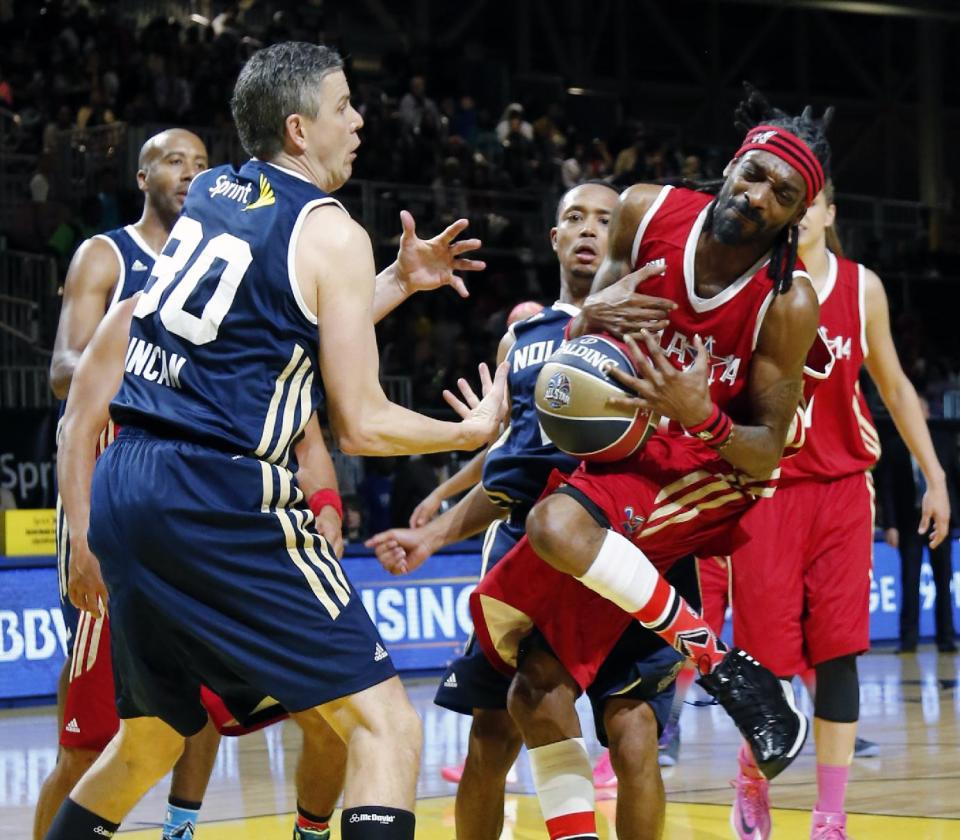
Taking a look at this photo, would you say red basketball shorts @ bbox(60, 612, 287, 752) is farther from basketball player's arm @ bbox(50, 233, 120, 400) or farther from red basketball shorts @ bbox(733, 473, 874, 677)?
red basketball shorts @ bbox(733, 473, 874, 677)

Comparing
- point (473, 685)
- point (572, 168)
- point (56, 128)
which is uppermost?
point (572, 168)

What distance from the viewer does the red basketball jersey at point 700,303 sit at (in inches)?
169

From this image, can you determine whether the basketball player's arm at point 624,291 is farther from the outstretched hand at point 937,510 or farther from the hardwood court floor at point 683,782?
the hardwood court floor at point 683,782

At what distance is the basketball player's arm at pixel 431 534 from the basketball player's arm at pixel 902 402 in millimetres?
1705

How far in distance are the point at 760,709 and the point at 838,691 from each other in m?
1.38

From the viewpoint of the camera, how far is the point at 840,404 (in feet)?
18.6

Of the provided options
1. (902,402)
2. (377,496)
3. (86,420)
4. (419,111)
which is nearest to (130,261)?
(86,420)

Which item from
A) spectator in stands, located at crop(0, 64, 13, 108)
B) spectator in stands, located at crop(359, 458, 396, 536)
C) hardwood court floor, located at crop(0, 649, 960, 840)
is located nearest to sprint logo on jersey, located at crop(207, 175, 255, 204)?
hardwood court floor, located at crop(0, 649, 960, 840)

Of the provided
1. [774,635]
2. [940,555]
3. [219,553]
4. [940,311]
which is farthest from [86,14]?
[219,553]

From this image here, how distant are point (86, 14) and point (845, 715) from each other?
14.4 meters

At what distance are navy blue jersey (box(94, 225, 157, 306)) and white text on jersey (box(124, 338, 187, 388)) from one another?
4.22 feet

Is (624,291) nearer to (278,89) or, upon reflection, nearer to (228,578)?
(278,89)

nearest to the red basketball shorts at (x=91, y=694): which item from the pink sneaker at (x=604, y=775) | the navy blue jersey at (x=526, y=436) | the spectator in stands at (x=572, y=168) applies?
the navy blue jersey at (x=526, y=436)

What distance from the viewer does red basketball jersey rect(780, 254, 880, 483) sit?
5.60m
